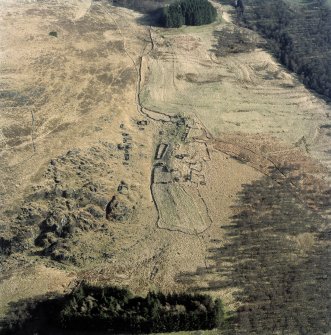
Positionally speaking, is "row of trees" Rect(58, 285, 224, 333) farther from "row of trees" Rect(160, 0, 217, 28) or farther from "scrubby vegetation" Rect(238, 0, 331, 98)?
"row of trees" Rect(160, 0, 217, 28)

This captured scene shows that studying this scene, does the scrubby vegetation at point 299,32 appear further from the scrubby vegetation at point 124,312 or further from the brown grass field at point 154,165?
the scrubby vegetation at point 124,312

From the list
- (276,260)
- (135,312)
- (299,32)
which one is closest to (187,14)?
(299,32)

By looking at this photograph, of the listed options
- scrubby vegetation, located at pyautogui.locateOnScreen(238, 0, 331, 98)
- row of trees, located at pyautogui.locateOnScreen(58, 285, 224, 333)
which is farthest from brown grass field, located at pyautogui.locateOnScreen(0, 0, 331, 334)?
scrubby vegetation, located at pyautogui.locateOnScreen(238, 0, 331, 98)

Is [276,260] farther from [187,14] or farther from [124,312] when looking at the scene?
[187,14]

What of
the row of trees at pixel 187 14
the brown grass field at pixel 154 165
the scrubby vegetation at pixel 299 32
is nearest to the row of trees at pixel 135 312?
the brown grass field at pixel 154 165

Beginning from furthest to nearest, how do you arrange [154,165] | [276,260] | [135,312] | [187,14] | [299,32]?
[187,14], [299,32], [154,165], [276,260], [135,312]

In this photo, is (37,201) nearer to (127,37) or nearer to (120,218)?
(120,218)
